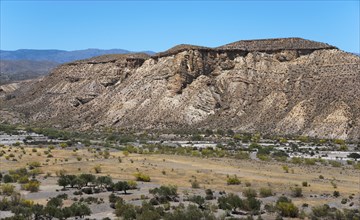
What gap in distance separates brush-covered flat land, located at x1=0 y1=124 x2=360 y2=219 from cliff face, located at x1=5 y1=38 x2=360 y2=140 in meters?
13.9

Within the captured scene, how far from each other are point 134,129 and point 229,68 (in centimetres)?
2131

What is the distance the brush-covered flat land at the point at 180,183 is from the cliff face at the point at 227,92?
546 inches

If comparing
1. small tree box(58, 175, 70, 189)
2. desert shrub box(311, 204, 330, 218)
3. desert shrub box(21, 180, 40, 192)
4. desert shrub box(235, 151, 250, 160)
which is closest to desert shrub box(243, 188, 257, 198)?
desert shrub box(311, 204, 330, 218)

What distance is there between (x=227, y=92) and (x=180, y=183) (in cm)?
5719

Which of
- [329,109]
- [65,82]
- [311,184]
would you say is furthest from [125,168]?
[65,82]

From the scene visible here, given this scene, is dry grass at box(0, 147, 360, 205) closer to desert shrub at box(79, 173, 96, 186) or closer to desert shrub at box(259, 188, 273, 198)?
desert shrub at box(259, 188, 273, 198)

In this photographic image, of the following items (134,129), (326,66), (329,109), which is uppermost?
(326,66)

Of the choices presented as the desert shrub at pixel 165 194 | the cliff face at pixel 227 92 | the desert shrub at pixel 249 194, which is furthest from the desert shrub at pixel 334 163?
the cliff face at pixel 227 92

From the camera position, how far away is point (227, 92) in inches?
3593

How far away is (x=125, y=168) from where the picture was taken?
139ft

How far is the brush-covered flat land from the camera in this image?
83.2 ft

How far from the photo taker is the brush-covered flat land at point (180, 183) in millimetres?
25359

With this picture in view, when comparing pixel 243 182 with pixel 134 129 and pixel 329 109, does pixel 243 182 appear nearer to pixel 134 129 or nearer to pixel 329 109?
pixel 329 109

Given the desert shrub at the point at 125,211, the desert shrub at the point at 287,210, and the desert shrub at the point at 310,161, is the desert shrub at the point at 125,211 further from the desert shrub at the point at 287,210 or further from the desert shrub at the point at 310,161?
the desert shrub at the point at 310,161
